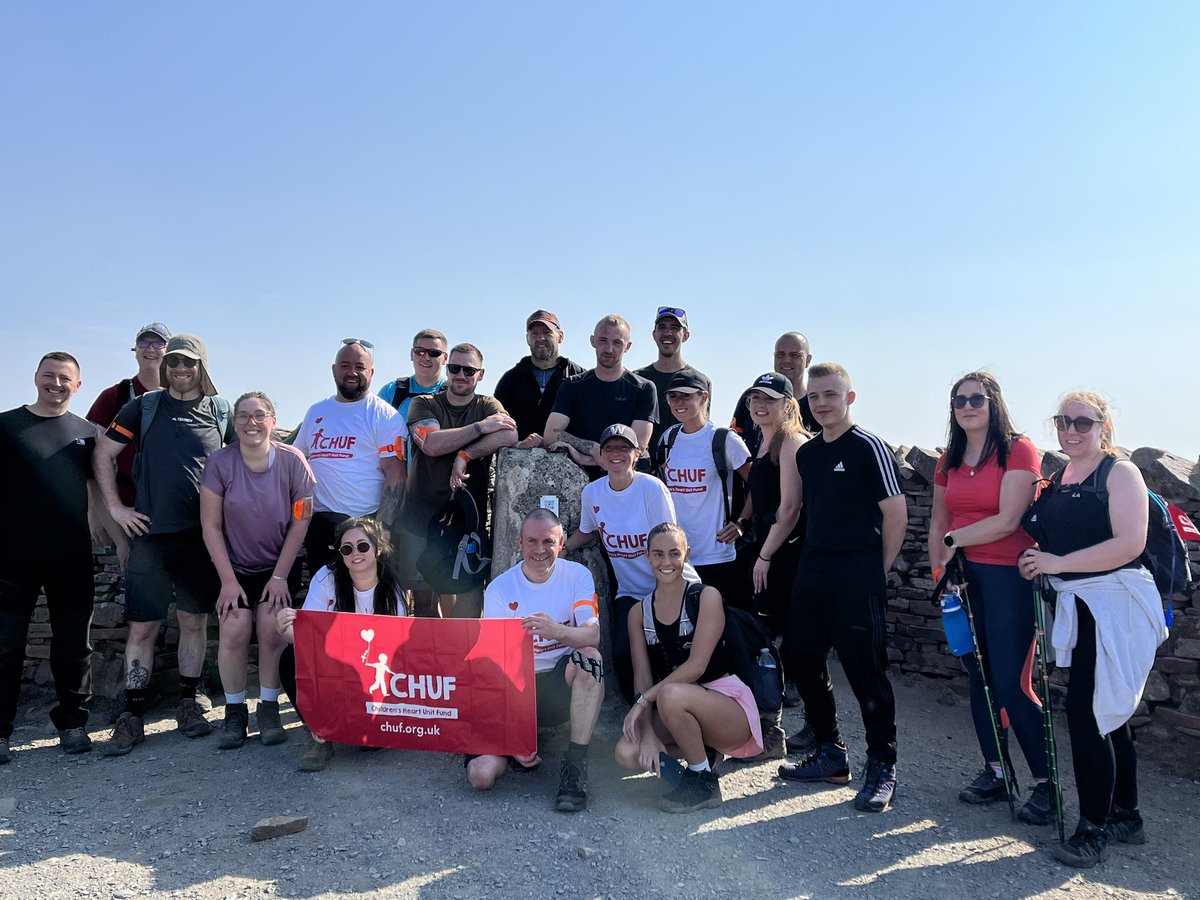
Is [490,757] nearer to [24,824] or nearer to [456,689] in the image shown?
[456,689]

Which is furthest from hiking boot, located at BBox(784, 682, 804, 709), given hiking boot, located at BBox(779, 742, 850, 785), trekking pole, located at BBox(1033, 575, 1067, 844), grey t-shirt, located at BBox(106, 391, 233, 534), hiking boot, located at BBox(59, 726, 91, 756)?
hiking boot, located at BBox(59, 726, 91, 756)

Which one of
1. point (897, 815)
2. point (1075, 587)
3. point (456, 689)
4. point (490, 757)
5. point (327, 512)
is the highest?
point (327, 512)

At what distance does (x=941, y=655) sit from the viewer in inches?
→ 313

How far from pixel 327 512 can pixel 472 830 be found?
2.54 meters

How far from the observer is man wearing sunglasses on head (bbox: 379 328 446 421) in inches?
258

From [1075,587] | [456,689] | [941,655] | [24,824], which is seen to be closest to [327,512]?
[456,689]

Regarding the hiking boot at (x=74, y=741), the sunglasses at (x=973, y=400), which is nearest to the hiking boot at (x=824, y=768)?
the sunglasses at (x=973, y=400)

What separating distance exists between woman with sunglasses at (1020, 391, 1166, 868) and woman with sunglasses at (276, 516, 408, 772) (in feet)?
12.6

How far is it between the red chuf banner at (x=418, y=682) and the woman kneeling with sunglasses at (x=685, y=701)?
0.70 m

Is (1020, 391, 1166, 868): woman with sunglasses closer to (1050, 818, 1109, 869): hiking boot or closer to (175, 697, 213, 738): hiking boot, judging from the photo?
(1050, 818, 1109, 869): hiking boot

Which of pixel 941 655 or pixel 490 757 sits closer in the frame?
pixel 490 757

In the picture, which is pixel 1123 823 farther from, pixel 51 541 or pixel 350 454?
pixel 51 541

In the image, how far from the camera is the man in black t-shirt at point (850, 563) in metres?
4.60

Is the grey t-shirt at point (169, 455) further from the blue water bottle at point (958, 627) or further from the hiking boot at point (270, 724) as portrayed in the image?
the blue water bottle at point (958, 627)
